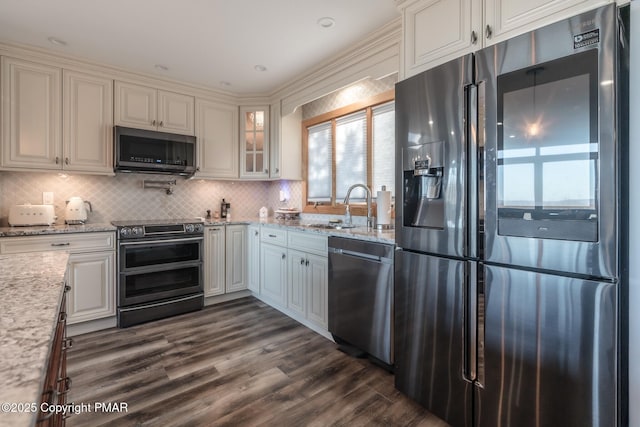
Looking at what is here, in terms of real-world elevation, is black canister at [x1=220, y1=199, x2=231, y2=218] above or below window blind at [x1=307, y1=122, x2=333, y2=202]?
below

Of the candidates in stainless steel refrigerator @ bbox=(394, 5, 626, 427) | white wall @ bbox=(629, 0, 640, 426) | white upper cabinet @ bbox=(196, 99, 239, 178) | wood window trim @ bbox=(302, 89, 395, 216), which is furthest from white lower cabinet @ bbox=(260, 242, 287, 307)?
white wall @ bbox=(629, 0, 640, 426)

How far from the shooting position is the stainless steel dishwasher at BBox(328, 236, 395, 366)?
204 centimetres

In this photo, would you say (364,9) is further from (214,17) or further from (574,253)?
(574,253)

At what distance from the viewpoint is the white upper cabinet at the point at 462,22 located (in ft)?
4.50

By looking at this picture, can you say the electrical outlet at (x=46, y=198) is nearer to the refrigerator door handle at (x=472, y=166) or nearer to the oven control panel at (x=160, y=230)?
the oven control panel at (x=160, y=230)

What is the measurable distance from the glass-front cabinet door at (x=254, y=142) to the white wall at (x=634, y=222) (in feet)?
10.9

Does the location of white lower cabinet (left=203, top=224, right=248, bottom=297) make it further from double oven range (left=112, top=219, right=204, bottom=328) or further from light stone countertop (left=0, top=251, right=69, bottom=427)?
light stone countertop (left=0, top=251, right=69, bottom=427)

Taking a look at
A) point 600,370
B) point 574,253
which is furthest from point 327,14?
point 600,370

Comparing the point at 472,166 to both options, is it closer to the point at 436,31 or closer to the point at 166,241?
the point at 436,31

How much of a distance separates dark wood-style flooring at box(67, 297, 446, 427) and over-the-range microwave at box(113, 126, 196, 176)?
1.56 m

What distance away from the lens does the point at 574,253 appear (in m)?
1.18

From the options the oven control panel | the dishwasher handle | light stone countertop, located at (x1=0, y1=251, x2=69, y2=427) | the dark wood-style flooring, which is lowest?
the dark wood-style flooring

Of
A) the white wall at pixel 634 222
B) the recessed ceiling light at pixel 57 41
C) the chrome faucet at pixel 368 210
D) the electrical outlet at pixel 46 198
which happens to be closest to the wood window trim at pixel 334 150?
the chrome faucet at pixel 368 210

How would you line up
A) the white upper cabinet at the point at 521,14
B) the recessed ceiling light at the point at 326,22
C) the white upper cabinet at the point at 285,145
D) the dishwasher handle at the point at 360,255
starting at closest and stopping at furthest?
the white upper cabinet at the point at 521,14
the dishwasher handle at the point at 360,255
the recessed ceiling light at the point at 326,22
the white upper cabinet at the point at 285,145
